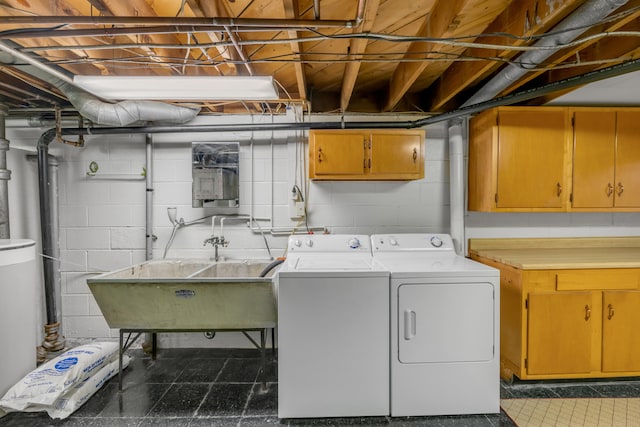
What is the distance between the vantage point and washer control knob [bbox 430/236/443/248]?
2.70 m

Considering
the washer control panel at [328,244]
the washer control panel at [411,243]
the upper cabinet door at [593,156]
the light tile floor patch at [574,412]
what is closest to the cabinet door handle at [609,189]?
the upper cabinet door at [593,156]

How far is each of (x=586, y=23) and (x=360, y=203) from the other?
1.97 meters

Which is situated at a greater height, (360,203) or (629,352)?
(360,203)

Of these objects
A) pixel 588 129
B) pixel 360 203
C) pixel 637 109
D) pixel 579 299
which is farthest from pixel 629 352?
pixel 360 203

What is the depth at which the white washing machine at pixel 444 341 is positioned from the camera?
2031 millimetres

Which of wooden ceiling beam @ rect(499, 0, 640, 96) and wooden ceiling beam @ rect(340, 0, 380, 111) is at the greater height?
wooden ceiling beam @ rect(499, 0, 640, 96)

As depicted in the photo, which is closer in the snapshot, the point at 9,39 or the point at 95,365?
the point at 9,39

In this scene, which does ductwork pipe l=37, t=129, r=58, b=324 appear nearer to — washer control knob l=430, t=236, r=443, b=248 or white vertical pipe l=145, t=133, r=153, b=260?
white vertical pipe l=145, t=133, r=153, b=260

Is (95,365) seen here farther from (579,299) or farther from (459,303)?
(579,299)

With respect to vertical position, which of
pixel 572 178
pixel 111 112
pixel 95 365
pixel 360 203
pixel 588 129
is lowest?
pixel 95 365

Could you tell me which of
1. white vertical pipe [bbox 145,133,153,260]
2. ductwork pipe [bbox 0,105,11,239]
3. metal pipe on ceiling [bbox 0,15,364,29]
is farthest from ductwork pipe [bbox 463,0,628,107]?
ductwork pipe [bbox 0,105,11,239]

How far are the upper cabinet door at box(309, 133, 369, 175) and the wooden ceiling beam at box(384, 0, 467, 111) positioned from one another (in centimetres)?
50

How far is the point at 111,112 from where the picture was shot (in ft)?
8.61

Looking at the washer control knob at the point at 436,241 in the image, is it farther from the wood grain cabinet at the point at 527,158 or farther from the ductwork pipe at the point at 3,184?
the ductwork pipe at the point at 3,184
